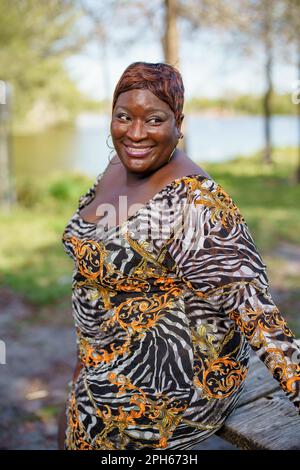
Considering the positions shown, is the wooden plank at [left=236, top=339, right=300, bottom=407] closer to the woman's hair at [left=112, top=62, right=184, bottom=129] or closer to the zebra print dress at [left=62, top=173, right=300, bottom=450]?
the zebra print dress at [left=62, top=173, right=300, bottom=450]

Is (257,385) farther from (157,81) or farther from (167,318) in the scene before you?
(157,81)

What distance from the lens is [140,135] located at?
5.82ft

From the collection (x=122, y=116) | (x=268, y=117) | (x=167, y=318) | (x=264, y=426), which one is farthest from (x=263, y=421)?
(x=268, y=117)

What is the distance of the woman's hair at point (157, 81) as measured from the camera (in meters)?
1.75

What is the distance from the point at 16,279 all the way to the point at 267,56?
10.8 meters

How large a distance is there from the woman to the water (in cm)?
736

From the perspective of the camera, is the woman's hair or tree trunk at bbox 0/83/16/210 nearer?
the woman's hair

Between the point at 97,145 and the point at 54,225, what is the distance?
19205 millimetres

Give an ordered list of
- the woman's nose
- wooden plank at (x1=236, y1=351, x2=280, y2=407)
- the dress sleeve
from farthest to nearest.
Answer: wooden plank at (x1=236, y1=351, x2=280, y2=407), the woman's nose, the dress sleeve

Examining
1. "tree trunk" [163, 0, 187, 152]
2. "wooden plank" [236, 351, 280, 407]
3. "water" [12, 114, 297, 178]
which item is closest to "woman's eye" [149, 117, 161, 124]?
"wooden plank" [236, 351, 280, 407]

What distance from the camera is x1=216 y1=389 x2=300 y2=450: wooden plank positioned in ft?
5.92

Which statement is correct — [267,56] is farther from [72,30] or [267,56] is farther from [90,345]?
[90,345]

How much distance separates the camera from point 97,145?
86.5 feet

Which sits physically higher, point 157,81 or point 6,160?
point 157,81
